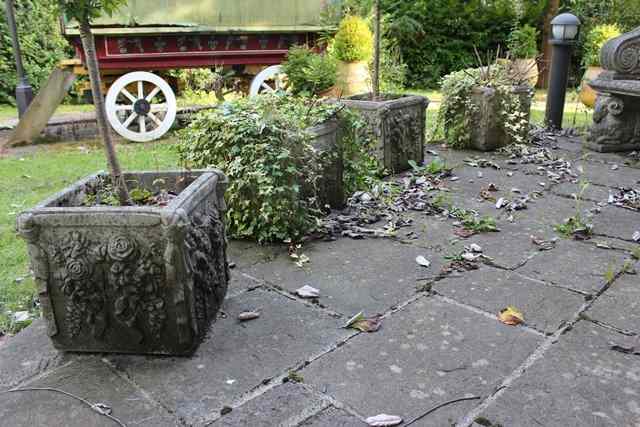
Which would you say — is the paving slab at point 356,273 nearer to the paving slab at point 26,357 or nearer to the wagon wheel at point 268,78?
the paving slab at point 26,357

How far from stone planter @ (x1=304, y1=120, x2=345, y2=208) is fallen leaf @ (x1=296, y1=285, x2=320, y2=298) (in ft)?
3.02

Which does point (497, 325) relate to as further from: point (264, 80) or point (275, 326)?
point (264, 80)

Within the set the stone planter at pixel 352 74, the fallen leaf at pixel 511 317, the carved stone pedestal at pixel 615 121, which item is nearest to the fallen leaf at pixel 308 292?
the fallen leaf at pixel 511 317

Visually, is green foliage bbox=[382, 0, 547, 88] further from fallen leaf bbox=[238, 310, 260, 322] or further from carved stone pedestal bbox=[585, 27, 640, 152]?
fallen leaf bbox=[238, 310, 260, 322]

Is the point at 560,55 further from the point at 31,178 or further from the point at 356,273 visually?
the point at 31,178

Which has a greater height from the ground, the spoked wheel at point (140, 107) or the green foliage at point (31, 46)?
the green foliage at point (31, 46)

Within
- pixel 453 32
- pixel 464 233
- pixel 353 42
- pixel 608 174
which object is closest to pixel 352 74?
pixel 353 42

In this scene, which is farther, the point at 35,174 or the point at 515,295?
the point at 35,174

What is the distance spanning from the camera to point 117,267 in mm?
1866

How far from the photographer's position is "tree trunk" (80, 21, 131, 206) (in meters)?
1.96

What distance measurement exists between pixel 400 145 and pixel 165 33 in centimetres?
323

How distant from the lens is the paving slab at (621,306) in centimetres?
219

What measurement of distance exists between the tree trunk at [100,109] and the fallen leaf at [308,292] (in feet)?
2.75

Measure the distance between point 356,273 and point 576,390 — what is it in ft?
3.76
